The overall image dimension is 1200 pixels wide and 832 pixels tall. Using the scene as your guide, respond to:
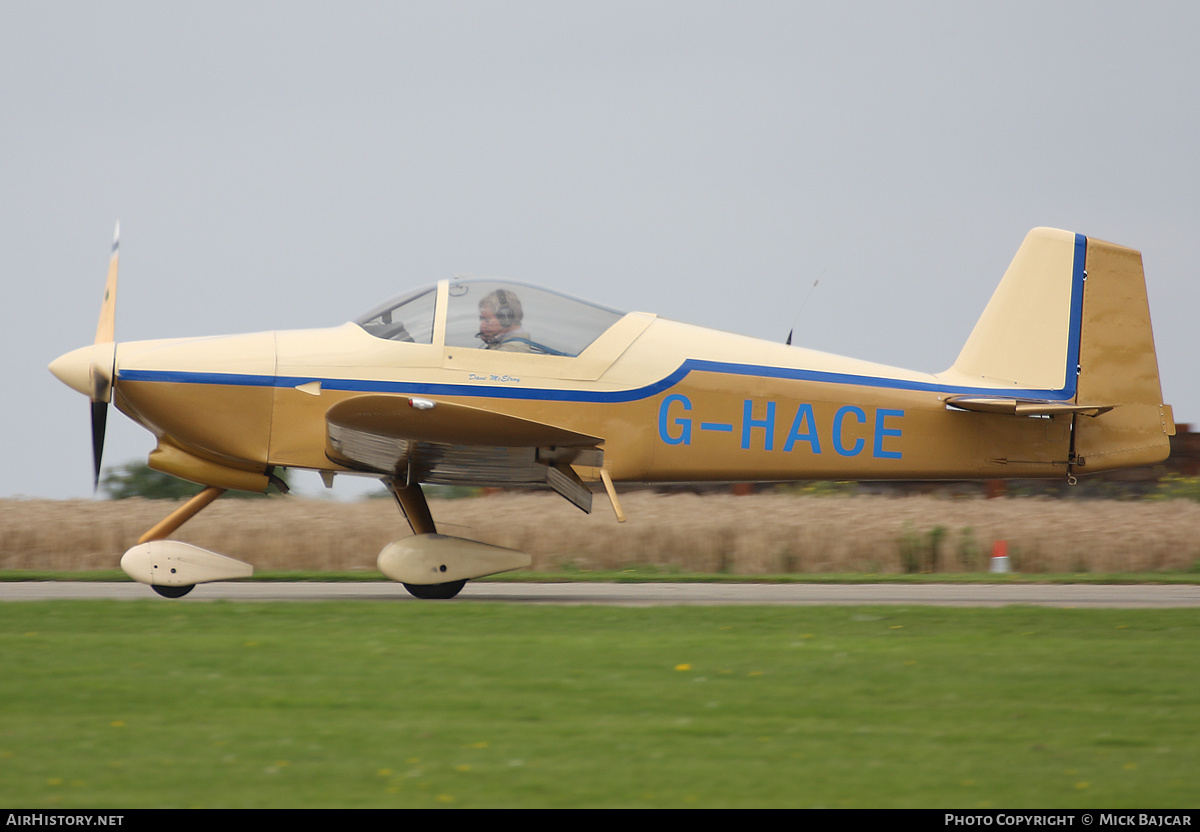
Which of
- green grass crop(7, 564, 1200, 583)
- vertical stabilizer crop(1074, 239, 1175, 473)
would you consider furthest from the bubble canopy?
vertical stabilizer crop(1074, 239, 1175, 473)

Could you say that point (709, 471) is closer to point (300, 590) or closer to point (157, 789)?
point (300, 590)

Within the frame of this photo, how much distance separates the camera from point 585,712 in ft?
15.5

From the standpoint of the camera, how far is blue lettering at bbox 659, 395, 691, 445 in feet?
30.0

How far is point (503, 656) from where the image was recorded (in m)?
5.94

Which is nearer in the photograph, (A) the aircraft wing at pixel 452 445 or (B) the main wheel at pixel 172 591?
(A) the aircraft wing at pixel 452 445

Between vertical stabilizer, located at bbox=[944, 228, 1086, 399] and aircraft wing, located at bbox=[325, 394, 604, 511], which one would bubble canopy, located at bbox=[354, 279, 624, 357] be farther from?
vertical stabilizer, located at bbox=[944, 228, 1086, 399]

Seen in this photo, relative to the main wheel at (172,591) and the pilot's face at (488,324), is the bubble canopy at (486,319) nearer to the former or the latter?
the pilot's face at (488,324)

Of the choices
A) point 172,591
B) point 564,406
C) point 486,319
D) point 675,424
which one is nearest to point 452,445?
point 564,406

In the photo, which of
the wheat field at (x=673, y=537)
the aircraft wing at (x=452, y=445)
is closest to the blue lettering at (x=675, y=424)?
the aircraft wing at (x=452, y=445)

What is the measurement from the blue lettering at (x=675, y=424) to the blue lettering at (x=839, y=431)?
1.26m

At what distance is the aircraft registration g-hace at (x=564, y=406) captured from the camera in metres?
8.73

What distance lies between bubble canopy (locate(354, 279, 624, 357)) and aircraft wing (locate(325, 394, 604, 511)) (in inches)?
25.8

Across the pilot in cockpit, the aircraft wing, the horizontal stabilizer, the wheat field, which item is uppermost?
the pilot in cockpit

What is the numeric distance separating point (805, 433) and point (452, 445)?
9.72 ft
